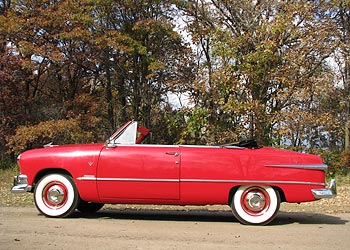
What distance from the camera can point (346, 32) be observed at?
2088 centimetres

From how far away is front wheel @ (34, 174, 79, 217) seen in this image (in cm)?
780

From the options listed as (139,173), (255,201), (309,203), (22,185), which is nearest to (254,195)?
(255,201)

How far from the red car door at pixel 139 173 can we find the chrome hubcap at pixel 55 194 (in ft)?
2.23

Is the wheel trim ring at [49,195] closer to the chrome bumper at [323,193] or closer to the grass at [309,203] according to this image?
the grass at [309,203]

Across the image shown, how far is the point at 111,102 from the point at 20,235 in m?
15.1

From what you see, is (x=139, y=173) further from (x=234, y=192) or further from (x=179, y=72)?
(x=179, y=72)

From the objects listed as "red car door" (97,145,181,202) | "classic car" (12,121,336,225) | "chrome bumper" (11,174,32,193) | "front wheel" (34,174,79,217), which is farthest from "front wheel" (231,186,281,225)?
"chrome bumper" (11,174,32,193)

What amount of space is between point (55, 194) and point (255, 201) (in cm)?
323

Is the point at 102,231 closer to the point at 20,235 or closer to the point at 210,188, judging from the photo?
the point at 20,235

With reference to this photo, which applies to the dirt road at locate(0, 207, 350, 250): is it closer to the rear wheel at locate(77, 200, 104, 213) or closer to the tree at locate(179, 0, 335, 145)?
the rear wheel at locate(77, 200, 104, 213)

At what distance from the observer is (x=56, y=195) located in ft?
25.6

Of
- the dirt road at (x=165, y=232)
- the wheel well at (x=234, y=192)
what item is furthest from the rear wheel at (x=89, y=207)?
the wheel well at (x=234, y=192)

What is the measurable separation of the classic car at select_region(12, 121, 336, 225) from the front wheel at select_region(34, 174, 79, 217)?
2 cm

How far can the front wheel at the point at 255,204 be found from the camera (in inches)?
293
